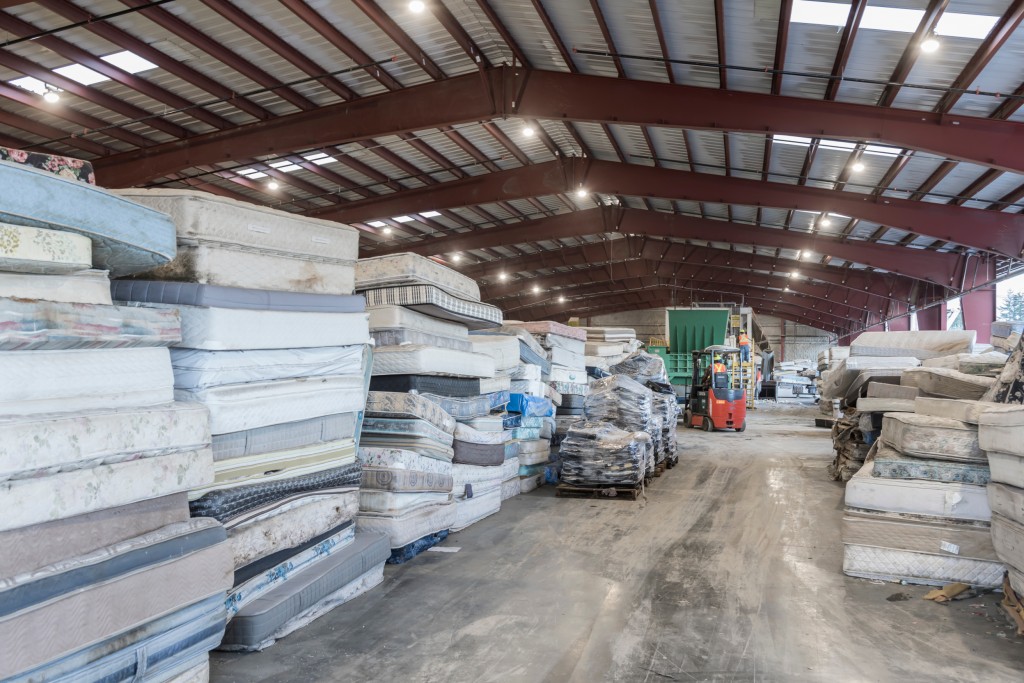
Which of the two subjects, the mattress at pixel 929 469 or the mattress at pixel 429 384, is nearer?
the mattress at pixel 929 469

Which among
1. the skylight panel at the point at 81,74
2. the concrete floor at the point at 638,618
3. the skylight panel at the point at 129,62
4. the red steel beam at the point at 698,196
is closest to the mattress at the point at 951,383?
the concrete floor at the point at 638,618

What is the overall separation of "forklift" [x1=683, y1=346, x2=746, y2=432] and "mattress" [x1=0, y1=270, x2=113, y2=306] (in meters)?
15.6

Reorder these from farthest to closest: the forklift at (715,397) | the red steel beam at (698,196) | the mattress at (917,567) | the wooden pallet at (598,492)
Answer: the forklift at (715,397) → the red steel beam at (698,196) → the wooden pallet at (598,492) → the mattress at (917,567)

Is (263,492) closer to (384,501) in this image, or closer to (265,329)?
(265,329)

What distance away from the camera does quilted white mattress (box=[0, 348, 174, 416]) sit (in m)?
2.19

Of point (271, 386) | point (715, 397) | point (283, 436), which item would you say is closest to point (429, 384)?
point (283, 436)

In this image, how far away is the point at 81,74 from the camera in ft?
33.7

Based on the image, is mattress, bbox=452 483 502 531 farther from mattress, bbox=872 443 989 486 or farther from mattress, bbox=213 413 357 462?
mattress, bbox=872 443 989 486

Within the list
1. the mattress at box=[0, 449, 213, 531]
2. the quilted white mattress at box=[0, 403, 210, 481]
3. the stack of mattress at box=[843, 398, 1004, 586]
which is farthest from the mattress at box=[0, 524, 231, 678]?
the stack of mattress at box=[843, 398, 1004, 586]

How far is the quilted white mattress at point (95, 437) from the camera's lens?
6.89 ft

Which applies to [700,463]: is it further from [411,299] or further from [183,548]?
[183,548]

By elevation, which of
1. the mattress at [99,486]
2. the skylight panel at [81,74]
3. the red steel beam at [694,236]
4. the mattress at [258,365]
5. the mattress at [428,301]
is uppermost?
the skylight panel at [81,74]

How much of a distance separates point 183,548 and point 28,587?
574mm

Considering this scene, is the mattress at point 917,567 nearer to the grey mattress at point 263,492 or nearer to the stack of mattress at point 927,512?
the stack of mattress at point 927,512
